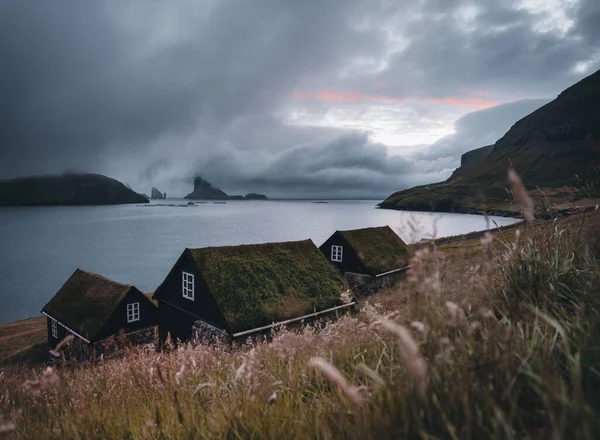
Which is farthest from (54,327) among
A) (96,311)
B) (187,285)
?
(187,285)

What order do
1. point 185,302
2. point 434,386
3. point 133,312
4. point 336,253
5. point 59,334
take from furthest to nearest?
point 336,253
point 59,334
point 133,312
point 185,302
point 434,386

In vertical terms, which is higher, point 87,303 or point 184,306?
point 184,306

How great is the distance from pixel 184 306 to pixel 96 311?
9.15 m

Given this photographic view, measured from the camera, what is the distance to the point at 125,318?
26047mm

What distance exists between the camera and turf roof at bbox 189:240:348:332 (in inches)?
759

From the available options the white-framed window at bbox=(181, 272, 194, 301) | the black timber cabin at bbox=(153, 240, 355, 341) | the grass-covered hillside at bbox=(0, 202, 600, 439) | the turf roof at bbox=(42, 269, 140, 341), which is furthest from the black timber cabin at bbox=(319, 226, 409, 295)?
the grass-covered hillside at bbox=(0, 202, 600, 439)

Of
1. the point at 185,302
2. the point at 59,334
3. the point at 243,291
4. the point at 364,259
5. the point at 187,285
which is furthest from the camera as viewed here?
the point at 364,259

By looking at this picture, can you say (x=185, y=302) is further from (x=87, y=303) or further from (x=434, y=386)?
(x=434, y=386)

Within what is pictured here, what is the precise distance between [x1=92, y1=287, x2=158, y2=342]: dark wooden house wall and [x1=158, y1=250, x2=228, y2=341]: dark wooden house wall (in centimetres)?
192

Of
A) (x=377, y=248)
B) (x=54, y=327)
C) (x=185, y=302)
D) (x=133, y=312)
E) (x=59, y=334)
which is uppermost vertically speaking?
(x=377, y=248)

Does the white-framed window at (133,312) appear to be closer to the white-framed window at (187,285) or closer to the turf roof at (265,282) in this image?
the white-framed window at (187,285)

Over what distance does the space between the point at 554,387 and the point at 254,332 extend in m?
18.7

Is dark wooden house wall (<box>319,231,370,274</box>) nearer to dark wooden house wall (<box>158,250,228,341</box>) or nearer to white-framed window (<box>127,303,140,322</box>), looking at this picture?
dark wooden house wall (<box>158,250,228,341</box>)

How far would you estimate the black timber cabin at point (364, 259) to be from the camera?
32.9 meters
